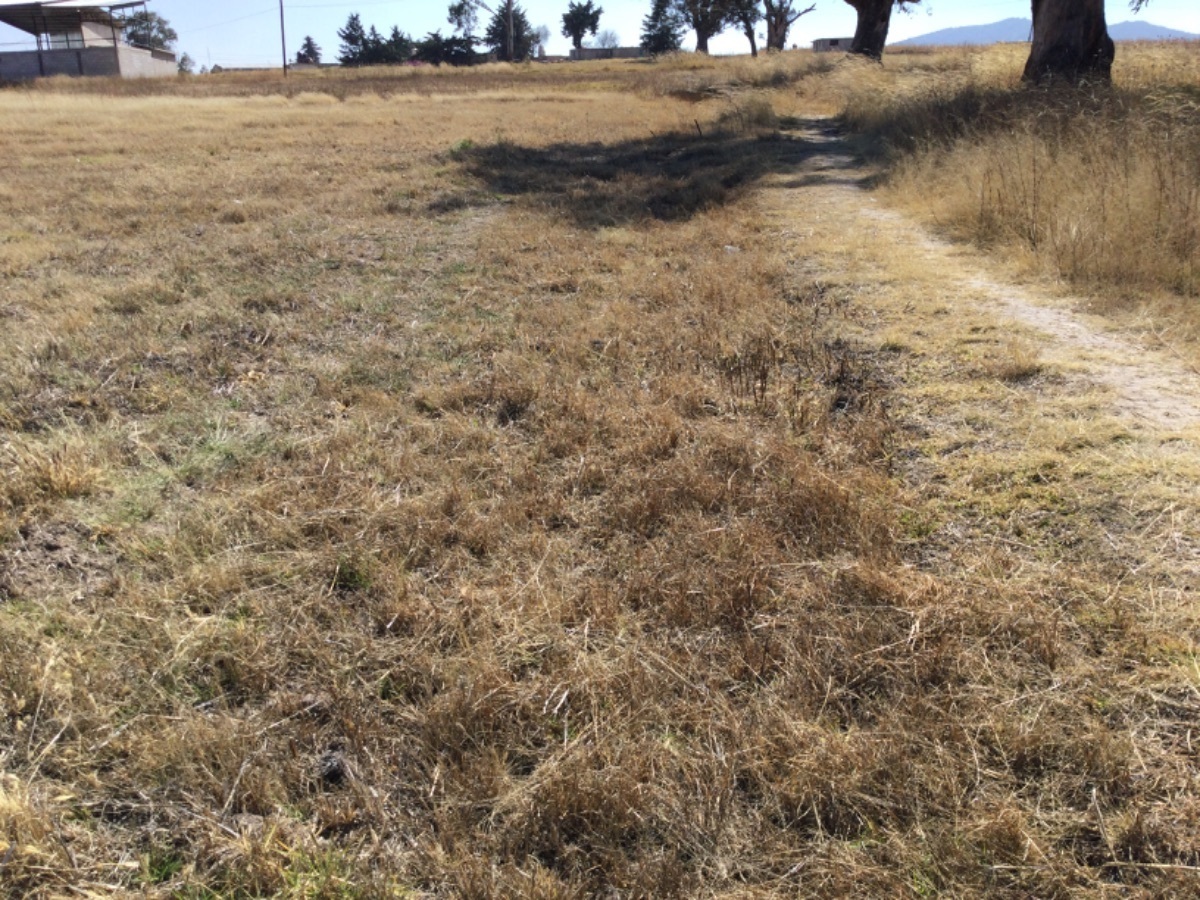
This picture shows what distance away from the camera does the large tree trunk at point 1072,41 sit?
12.2 m

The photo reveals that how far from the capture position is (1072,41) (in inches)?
491

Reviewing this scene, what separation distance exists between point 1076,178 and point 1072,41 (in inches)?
312

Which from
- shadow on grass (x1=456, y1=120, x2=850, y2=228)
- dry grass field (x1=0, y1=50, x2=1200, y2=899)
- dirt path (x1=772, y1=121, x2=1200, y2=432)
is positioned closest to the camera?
dry grass field (x1=0, y1=50, x2=1200, y2=899)

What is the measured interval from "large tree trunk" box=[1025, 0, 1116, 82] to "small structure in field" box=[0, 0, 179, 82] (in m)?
53.4

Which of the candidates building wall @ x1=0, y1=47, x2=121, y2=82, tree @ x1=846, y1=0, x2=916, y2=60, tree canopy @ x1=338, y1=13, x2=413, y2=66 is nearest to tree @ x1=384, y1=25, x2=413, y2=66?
tree canopy @ x1=338, y1=13, x2=413, y2=66

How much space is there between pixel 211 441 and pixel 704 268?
4.15 m

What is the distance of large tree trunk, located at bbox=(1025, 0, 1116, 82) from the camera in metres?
12.2

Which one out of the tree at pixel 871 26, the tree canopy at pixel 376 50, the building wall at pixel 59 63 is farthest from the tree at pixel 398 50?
the tree at pixel 871 26

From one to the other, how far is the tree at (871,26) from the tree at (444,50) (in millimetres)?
50164

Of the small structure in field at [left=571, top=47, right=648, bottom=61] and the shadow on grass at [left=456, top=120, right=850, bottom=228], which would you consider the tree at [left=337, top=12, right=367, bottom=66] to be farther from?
the shadow on grass at [left=456, top=120, right=850, bottom=228]

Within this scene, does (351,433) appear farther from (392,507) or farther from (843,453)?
(843,453)

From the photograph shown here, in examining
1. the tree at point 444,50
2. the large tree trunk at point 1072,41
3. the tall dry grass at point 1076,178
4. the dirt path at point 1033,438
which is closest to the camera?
the dirt path at point 1033,438

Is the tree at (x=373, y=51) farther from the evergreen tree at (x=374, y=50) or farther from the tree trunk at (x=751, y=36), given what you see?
the tree trunk at (x=751, y=36)

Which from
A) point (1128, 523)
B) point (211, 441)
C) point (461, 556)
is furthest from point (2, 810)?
point (1128, 523)
